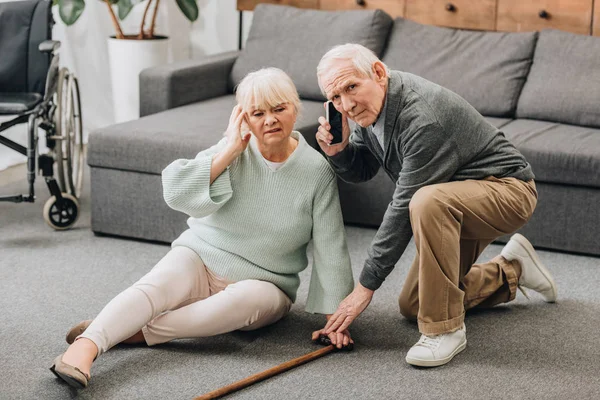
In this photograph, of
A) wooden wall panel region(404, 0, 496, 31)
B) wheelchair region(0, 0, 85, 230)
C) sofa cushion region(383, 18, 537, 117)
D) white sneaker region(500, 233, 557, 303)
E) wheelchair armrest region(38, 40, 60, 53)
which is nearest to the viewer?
white sneaker region(500, 233, 557, 303)

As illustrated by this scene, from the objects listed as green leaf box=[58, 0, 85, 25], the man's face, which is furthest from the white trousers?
green leaf box=[58, 0, 85, 25]

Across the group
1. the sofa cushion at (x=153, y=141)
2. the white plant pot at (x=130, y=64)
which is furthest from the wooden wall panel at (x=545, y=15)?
the white plant pot at (x=130, y=64)

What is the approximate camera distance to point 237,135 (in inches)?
96.2

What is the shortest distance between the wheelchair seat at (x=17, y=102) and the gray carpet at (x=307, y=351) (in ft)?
2.03

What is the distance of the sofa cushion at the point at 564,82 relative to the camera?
11.8ft

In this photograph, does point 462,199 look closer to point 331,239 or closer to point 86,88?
point 331,239

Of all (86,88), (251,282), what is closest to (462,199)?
(251,282)

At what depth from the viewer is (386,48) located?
160 inches

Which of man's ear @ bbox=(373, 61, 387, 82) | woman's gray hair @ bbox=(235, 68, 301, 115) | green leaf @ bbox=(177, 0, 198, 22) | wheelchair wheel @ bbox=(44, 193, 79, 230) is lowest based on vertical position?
wheelchair wheel @ bbox=(44, 193, 79, 230)

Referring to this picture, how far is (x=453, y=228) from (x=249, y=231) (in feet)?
1.82

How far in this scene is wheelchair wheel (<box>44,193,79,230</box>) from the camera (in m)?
3.51

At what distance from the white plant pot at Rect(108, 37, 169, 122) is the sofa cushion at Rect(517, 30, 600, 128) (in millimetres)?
1850

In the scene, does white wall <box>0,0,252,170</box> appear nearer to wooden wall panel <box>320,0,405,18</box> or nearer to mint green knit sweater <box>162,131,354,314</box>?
wooden wall panel <box>320,0,405,18</box>

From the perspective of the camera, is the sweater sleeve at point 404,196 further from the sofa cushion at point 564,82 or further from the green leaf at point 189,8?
the green leaf at point 189,8
